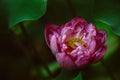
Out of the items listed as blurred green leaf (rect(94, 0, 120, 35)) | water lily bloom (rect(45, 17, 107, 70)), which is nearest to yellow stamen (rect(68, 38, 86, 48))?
water lily bloom (rect(45, 17, 107, 70))

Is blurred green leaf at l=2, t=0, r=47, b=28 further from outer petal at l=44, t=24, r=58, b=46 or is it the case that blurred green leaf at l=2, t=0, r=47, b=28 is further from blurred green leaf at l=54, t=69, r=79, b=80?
blurred green leaf at l=54, t=69, r=79, b=80

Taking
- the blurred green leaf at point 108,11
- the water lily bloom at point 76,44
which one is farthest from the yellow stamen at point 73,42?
the blurred green leaf at point 108,11

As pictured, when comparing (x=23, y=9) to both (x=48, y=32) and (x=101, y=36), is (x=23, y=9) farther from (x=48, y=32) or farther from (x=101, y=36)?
(x=101, y=36)

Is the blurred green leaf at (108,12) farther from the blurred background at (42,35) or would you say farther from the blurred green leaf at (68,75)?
the blurred green leaf at (68,75)

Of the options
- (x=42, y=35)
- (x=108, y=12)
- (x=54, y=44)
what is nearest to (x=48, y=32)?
(x=54, y=44)

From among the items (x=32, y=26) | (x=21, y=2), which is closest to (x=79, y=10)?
(x=32, y=26)

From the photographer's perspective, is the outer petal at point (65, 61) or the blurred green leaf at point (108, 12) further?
the blurred green leaf at point (108, 12)
